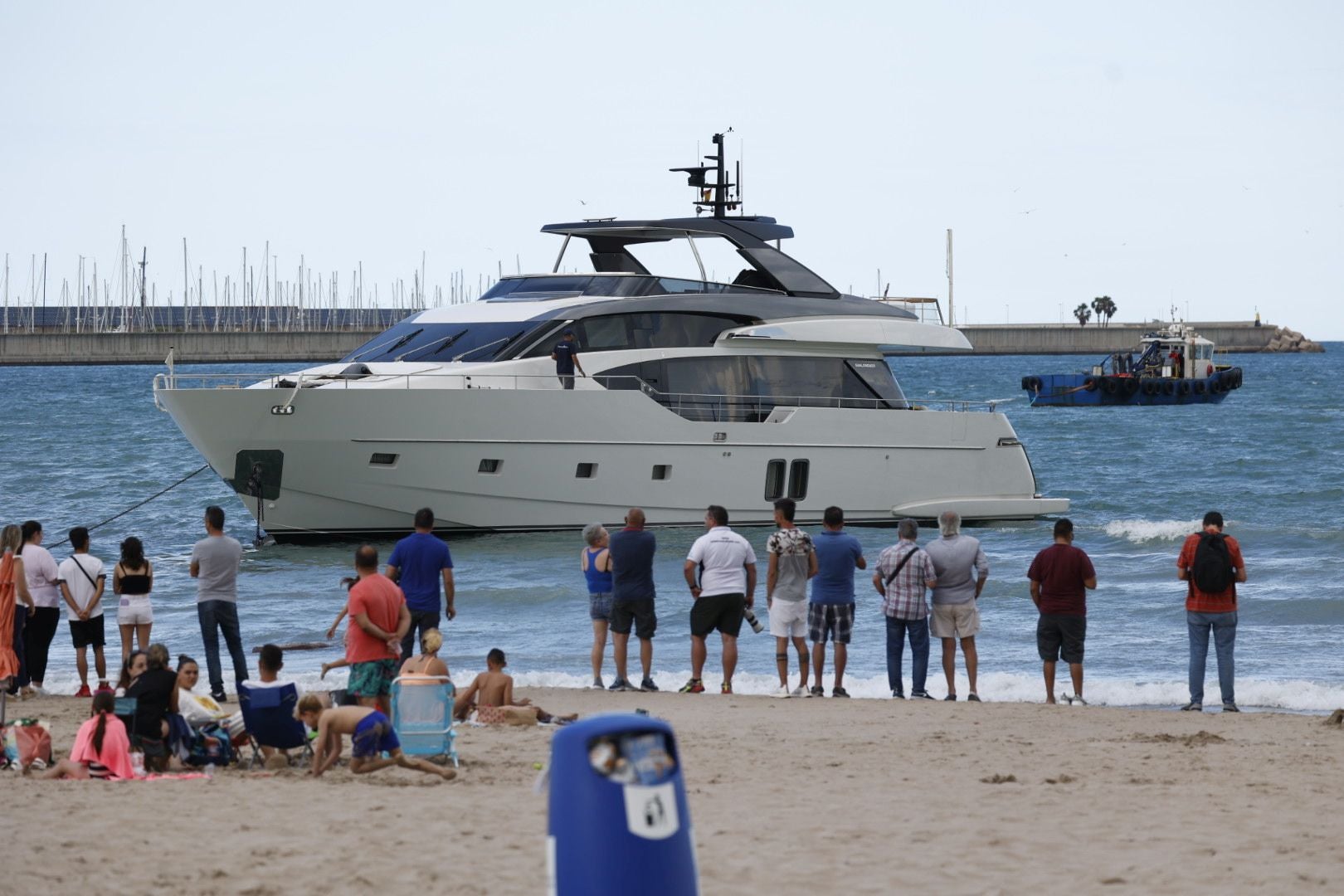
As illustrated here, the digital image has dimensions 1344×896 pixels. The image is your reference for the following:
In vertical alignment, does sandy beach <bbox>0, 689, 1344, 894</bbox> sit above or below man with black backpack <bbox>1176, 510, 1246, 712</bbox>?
below

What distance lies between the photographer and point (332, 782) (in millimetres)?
8109

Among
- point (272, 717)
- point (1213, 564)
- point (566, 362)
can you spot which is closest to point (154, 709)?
point (272, 717)

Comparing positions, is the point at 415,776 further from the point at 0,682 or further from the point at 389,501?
the point at 389,501

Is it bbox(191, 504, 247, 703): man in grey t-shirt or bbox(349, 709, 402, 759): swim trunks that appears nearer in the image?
bbox(349, 709, 402, 759): swim trunks

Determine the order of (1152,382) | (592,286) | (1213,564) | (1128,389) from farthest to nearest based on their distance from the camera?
(1128,389), (1152,382), (592,286), (1213,564)

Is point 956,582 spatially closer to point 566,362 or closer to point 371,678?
point 371,678

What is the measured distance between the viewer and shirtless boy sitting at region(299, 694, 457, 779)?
830 centimetres

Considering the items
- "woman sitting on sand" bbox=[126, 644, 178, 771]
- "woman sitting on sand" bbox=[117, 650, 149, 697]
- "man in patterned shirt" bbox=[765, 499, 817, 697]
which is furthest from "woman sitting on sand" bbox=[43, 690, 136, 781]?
"man in patterned shirt" bbox=[765, 499, 817, 697]

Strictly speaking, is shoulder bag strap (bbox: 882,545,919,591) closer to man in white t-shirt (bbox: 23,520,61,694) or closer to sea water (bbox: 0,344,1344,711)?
sea water (bbox: 0,344,1344,711)

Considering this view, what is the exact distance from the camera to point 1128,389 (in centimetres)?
7200

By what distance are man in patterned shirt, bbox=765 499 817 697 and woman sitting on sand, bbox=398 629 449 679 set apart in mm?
2706

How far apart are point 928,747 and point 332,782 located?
3521 millimetres

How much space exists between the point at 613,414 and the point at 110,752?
12.4 metres

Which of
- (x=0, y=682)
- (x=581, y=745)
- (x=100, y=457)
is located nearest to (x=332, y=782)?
(x=0, y=682)
